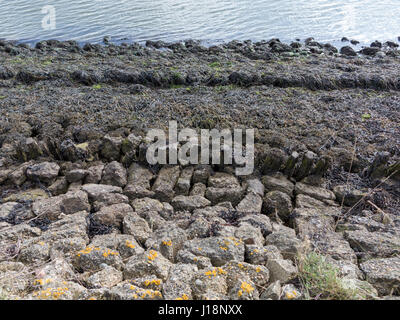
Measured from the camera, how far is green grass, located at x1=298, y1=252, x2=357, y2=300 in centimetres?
330

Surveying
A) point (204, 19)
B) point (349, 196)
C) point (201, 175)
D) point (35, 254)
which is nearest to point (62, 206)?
point (35, 254)

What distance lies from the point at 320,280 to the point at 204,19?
2410 centimetres

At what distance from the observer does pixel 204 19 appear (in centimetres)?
2447

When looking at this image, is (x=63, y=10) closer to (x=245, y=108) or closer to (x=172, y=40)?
(x=172, y=40)

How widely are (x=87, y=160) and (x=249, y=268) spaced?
431cm

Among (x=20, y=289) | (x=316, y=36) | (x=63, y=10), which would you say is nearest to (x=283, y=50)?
(x=316, y=36)

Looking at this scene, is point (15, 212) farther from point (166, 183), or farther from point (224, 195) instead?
point (224, 195)

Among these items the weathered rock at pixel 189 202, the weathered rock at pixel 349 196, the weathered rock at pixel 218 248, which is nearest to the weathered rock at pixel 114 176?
the weathered rock at pixel 189 202

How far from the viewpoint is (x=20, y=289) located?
3398 millimetres

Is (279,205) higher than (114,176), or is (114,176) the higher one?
(114,176)

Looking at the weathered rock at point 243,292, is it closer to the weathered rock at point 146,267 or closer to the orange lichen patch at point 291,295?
the orange lichen patch at point 291,295

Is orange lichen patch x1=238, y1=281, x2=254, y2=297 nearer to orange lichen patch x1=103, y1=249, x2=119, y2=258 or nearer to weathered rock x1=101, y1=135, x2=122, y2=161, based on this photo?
orange lichen patch x1=103, y1=249, x2=119, y2=258

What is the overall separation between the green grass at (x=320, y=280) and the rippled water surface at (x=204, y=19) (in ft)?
61.8

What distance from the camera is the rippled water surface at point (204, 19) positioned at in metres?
21.6
